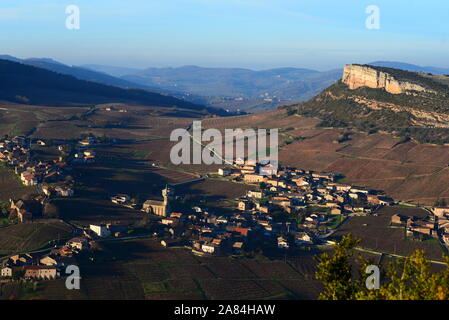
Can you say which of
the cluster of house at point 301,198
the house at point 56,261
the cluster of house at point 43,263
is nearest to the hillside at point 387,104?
the cluster of house at point 301,198

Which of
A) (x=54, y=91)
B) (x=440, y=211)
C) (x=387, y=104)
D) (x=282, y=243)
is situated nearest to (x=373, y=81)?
(x=387, y=104)

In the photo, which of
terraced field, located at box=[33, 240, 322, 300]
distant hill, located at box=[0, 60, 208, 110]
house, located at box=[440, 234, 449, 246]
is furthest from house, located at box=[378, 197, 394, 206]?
distant hill, located at box=[0, 60, 208, 110]

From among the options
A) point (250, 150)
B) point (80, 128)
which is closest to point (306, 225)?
point (250, 150)

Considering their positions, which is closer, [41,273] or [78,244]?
[41,273]

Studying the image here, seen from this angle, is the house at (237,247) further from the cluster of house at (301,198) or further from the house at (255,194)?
the house at (255,194)

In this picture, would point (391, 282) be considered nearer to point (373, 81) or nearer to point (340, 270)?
point (340, 270)

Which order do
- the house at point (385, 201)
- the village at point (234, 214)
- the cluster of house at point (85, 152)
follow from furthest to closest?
1. the cluster of house at point (85, 152)
2. the house at point (385, 201)
3. the village at point (234, 214)

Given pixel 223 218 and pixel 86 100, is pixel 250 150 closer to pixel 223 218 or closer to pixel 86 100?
pixel 223 218
